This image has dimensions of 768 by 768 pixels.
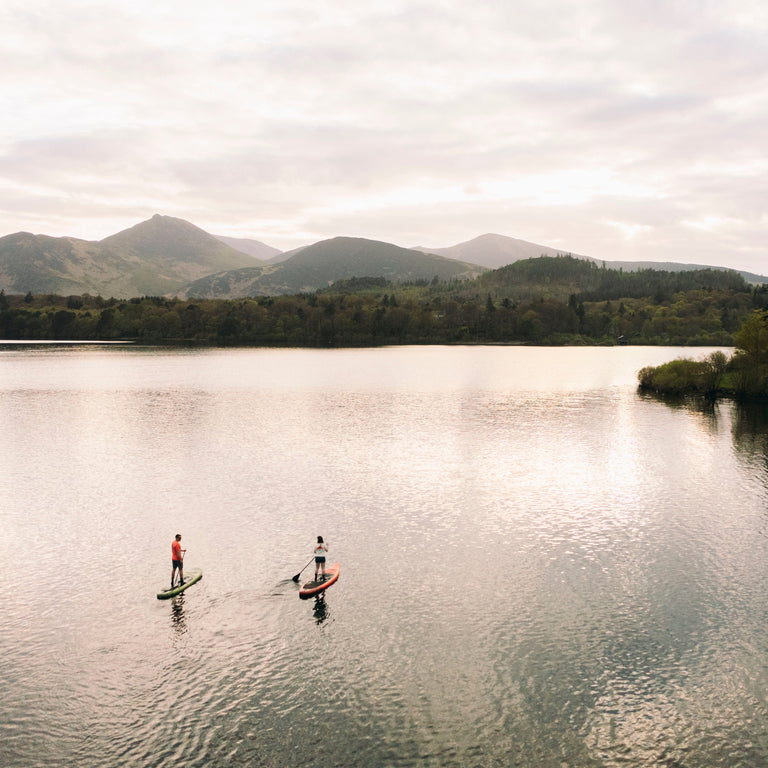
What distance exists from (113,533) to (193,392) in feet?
295

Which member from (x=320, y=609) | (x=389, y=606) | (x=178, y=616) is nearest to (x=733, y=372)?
(x=389, y=606)

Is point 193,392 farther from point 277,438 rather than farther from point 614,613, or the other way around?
point 614,613

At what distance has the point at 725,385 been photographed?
418 feet

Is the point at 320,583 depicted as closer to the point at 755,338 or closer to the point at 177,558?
the point at 177,558

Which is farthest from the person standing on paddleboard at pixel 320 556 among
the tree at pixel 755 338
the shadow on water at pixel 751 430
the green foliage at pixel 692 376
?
the green foliage at pixel 692 376

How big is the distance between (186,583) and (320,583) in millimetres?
8512

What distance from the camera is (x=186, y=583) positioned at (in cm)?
3853

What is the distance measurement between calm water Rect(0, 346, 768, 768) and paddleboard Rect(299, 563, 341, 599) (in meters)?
0.85

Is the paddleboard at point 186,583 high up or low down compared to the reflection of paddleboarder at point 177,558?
down

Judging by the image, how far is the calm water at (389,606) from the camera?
25516 mm

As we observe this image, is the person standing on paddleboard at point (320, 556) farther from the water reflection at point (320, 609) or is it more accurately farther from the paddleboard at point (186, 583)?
the paddleboard at point (186, 583)

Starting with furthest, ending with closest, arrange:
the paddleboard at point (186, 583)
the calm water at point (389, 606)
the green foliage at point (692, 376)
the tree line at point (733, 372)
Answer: the green foliage at point (692, 376) → the tree line at point (733, 372) → the paddleboard at point (186, 583) → the calm water at point (389, 606)

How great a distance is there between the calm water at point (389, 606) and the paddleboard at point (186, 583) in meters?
0.58

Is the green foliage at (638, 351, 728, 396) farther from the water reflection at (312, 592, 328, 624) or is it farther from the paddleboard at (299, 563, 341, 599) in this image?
the water reflection at (312, 592, 328, 624)
